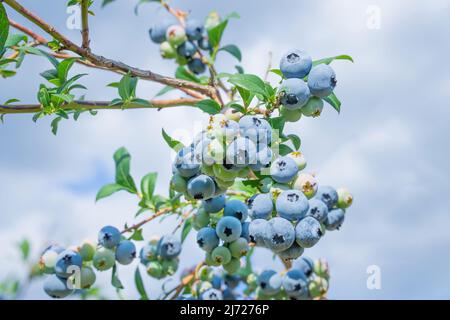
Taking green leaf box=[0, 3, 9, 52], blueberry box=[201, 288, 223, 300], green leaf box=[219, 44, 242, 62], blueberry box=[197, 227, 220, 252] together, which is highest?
green leaf box=[219, 44, 242, 62]

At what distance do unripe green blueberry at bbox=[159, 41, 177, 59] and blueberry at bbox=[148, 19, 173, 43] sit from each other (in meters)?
0.04

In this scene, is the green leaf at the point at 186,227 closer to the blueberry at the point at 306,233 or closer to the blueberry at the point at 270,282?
the blueberry at the point at 270,282

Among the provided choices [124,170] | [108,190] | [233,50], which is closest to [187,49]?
[233,50]

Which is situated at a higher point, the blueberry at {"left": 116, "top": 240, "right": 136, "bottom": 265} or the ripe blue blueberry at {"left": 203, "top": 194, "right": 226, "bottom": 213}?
the ripe blue blueberry at {"left": 203, "top": 194, "right": 226, "bottom": 213}

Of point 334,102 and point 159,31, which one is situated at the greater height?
point 159,31

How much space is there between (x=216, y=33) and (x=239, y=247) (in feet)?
3.86

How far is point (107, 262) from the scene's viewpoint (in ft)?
6.83

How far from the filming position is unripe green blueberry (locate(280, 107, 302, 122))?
1639 millimetres

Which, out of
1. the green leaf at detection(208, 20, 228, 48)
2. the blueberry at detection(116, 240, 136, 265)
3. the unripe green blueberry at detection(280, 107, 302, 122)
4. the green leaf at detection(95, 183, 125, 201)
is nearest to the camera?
the unripe green blueberry at detection(280, 107, 302, 122)

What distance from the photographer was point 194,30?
2863 mm

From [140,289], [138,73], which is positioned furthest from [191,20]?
[140,289]

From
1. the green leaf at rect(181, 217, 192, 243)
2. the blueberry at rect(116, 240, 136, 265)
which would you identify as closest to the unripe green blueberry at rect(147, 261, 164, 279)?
the green leaf at rect(181, 217, 192, 243)

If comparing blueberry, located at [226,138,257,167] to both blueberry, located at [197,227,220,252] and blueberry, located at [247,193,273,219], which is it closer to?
blueberry, located at [247,193,273,219]

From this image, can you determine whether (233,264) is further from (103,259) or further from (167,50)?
(167,50)
